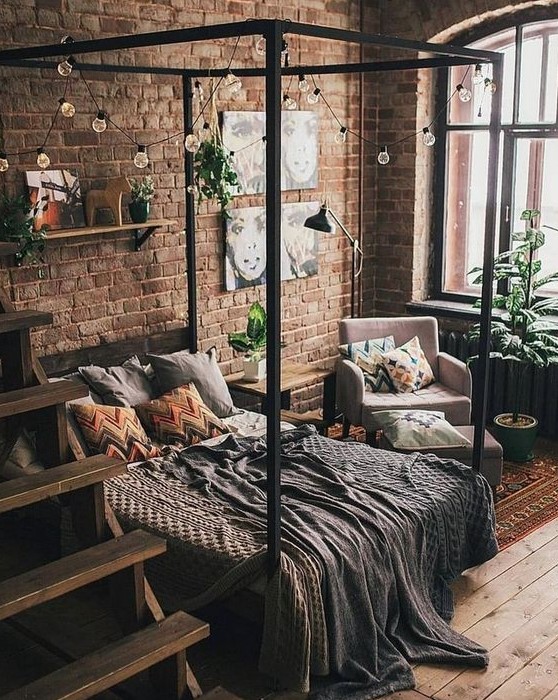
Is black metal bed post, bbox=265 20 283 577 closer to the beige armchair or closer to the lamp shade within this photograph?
the beige armchair

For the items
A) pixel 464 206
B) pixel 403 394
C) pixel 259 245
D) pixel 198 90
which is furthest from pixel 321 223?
pixel 464 206

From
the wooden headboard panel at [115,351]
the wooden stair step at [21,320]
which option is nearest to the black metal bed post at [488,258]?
the wooden stair step at [21,320]

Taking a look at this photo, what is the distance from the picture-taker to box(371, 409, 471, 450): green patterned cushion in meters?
5.21

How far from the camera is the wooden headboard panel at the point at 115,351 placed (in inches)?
206

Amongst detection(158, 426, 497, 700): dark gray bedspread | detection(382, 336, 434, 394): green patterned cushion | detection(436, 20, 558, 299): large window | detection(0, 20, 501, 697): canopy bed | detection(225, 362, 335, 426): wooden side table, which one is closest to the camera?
detection(0, 20, 501, 697): canopy bed

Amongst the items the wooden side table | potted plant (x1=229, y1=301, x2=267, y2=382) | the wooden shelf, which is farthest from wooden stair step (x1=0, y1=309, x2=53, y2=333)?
potted plant (x1=229, y1=301, x2=267, y2=382)

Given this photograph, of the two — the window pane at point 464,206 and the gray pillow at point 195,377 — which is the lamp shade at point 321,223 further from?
the window pane at point 464,206

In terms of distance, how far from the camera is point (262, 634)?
3744 mm

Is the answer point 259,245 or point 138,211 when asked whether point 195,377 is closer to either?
point 138,211

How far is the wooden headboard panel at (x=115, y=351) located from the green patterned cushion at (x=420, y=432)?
1405 millimetres

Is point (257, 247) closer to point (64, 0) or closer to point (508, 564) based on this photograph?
point (64, 0)

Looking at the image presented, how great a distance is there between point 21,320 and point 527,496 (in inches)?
132

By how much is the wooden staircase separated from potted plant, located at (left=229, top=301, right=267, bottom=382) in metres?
2.47

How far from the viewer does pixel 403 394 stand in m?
6.16
